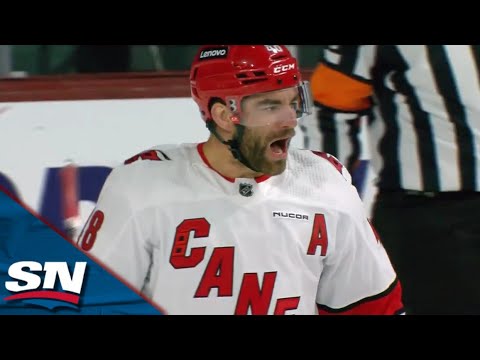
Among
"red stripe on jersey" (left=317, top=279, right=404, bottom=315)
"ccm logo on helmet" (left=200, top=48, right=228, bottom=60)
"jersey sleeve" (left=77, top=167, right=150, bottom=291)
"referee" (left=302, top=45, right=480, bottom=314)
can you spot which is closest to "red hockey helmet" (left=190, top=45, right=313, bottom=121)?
"ccm logo on helmet" (left=200, top=48, right=228, bottom=60)

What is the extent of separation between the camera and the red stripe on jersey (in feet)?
5.35

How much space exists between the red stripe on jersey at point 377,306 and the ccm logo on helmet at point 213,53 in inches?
24.4

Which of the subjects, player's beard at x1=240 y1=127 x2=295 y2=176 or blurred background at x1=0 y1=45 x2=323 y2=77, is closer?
player's beard at x1=240 y1=127 x2=295 y2=176

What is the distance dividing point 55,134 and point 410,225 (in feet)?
2.90

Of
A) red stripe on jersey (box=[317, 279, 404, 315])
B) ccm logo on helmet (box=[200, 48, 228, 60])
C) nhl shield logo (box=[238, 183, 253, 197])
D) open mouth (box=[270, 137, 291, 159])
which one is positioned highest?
ccm logo on helmet (box=[200, 48, 228, 60])

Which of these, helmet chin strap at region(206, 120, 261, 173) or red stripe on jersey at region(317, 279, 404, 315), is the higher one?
helmet chin strap at region(206, 120, 261, 173)

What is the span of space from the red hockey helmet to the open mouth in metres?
0.08

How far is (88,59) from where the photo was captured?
5.54ft

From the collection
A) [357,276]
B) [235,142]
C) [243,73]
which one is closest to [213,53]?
[243,73]

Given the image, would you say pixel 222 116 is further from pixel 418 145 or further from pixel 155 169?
pixel 418 145

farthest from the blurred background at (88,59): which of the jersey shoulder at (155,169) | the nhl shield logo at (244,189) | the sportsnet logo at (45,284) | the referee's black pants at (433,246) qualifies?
the referee's black pants at (433,246)

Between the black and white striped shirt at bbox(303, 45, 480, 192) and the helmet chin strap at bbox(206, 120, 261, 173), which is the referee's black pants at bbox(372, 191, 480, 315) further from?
the helmet chin strap at bbox(206, 120, 261, 173)

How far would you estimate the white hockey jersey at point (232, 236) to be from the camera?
5.19 feet
